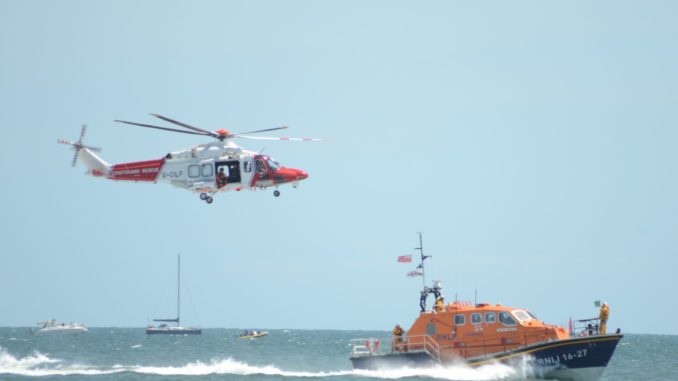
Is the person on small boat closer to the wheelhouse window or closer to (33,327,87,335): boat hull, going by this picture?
the wheelhouse window

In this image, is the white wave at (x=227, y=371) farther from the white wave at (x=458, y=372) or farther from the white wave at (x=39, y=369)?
the white wave at (x=458, y=372)

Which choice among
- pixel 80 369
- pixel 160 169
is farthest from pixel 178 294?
pixel 160 169

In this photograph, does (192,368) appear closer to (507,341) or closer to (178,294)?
(507,341)

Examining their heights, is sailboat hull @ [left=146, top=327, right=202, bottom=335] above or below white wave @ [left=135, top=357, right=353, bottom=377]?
above

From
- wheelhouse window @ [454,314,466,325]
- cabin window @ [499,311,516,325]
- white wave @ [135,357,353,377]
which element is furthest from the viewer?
white wave @ [135,357,353,377]

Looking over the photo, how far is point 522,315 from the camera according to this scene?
95.1ft

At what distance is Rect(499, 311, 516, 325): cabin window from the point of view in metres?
28.5

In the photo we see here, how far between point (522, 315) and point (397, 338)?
4122mm

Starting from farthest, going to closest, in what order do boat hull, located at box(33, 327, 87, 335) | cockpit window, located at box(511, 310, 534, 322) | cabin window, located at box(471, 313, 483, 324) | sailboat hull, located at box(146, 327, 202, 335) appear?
boat hull, located at box(33, 327, 87, 335) → sailboat hull, located at box(146, 327, 202, 335) → cabin window, located at box(471, 313, 483, 324) → cockpit window, located at box(511, 310, 534, 322)

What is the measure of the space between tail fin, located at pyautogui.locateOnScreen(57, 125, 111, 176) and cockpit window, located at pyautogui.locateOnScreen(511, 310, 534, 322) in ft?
49.1

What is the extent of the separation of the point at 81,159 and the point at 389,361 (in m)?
13.3

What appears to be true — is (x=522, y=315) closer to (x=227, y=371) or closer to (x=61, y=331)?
(x=227, y=371)

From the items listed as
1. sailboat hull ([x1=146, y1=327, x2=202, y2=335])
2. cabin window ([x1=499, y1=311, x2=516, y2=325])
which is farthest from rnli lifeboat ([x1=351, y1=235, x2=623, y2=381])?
sailboat hull ([x1=146, y1=327, x2=202, y2=335])

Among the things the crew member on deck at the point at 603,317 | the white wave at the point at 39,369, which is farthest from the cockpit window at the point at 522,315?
the white wave at the point at 39,369
